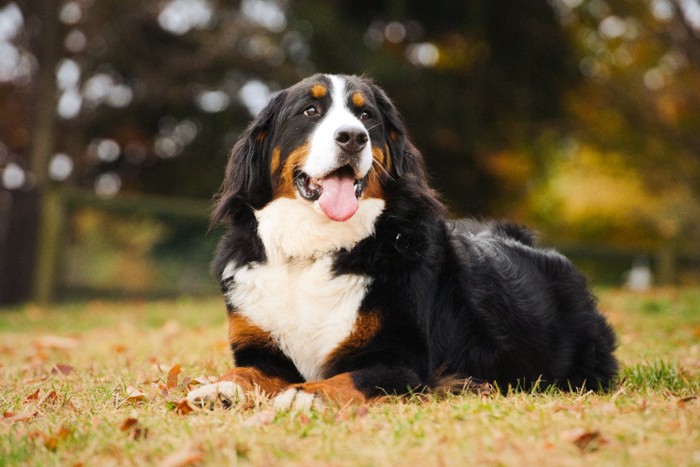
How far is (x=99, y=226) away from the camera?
12242 millimetres

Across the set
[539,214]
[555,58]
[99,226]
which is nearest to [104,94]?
[99,226]

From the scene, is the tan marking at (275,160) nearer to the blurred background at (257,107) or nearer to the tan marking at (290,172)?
the tan marking at (290,172)

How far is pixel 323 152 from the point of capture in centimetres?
405

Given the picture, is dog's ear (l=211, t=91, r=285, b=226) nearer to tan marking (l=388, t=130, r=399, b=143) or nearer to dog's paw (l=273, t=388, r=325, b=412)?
tan marking (l=388, t=130, r=399, b=143)

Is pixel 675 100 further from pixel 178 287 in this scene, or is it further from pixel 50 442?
pixel 50 442

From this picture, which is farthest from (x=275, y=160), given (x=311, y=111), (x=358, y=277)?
(x=358, y=277)

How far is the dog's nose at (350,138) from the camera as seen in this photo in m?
3.96

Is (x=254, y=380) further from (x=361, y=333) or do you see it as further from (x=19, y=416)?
(x=19, y=416)

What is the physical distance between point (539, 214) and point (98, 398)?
788 inches

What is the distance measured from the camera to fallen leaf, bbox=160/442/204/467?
2.59m

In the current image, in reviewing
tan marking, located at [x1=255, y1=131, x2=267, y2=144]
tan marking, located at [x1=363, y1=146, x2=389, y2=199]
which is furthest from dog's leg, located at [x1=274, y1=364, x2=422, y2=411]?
tan marking, located at [x1=255, y1=131, x2=267, y2=144]

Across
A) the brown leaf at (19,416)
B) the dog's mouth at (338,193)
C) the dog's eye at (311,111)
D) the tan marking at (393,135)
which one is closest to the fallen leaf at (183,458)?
the brown leaf at (19,416)

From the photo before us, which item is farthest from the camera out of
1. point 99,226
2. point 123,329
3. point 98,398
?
point 99,226

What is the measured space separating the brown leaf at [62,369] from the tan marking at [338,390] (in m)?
2.36
